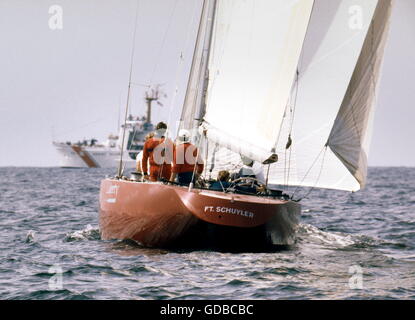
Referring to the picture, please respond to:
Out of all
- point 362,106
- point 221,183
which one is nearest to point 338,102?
point 362,106

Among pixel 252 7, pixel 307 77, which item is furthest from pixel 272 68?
pixel 307 77

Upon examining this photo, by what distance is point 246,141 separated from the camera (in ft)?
35.8

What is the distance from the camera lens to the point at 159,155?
11734mm

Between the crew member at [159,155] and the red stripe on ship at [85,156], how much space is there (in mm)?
92527

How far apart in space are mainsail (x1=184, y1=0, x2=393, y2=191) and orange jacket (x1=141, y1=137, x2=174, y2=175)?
2.24 feet

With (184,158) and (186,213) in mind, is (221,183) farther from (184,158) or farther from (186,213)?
(186,213)

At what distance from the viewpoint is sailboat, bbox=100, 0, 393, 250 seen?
10.0m

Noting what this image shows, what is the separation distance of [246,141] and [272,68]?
116cm

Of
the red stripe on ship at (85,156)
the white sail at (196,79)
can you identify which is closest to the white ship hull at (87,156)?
the red stripe on ship at (85,156)

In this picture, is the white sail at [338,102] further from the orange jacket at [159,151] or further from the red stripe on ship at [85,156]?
the red stripe on ship at [85,156]

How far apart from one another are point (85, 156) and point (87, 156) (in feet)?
0.94

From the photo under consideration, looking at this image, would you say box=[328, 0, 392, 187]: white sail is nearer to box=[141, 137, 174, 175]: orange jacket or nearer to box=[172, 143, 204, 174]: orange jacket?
box=[172, 143, 204, 174]: orange jacket

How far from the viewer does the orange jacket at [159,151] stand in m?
11.6
